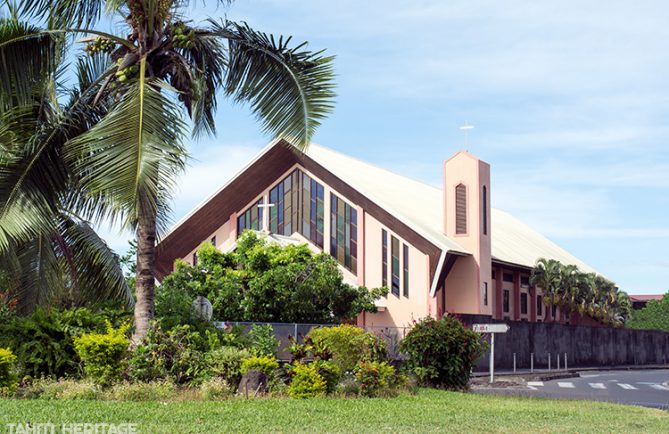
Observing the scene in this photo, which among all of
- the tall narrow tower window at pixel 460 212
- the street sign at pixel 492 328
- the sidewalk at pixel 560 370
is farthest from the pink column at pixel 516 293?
the street sign at pixel 492 328

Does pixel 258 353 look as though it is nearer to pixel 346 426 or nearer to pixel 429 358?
pixel 429 358

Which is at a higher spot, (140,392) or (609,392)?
(140,392)

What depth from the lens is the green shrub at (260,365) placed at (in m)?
17.2

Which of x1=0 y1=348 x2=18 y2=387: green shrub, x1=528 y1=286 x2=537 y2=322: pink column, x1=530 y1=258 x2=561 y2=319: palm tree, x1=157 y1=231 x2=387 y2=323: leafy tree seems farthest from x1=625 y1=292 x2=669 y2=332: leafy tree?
x1=0 y1=348 x2=18 y2=387: green shrub

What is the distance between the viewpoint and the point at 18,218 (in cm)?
1708

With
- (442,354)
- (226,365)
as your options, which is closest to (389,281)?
(442,354)

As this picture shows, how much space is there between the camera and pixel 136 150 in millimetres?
15180

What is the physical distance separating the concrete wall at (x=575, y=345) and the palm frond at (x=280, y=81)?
22065 millimetres

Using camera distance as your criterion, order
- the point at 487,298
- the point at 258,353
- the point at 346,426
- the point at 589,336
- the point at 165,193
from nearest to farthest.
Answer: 1. the point at 346,426
2. the point at 165,193
3. the point at 258,353
4. the point at 487,298
5. the point at 589,336

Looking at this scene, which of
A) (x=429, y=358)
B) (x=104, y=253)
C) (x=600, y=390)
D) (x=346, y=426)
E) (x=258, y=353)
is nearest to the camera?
(x=346, y=426)

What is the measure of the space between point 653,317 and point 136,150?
66.8m

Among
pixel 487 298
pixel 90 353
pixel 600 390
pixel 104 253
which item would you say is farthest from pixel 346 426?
pixel 487 298

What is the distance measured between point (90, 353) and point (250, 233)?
1764cm

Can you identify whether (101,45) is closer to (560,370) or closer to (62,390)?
(62,390)
